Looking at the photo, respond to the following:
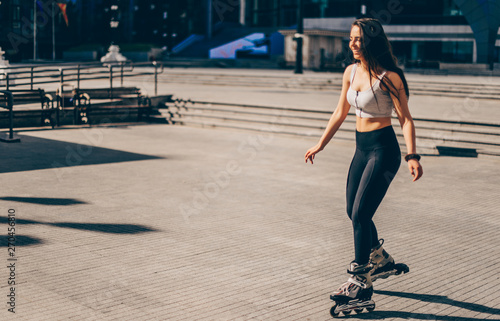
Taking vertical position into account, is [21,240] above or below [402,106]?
below

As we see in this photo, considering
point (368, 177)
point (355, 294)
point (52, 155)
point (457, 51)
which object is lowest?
point (355, 294)

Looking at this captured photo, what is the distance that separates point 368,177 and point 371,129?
1.17 feet

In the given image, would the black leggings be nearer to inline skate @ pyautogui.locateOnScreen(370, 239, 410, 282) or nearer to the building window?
inline skate @ pyautogui.locateOnScreen(370, 239, 410, 282)

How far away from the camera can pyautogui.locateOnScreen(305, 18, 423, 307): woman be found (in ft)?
15.0

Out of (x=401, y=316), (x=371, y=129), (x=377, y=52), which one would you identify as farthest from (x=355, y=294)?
(x=377, y=52)

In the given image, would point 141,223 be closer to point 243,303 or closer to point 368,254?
point 243,303

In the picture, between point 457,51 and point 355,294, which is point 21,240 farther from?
point 457,51

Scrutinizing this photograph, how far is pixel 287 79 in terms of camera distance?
26578 millimetres

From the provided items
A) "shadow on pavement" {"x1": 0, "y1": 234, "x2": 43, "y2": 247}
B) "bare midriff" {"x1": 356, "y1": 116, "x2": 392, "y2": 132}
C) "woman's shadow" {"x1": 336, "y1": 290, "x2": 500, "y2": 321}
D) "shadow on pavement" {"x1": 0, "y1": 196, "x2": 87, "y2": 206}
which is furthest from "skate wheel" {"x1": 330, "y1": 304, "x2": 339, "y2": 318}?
"shadow on pavement" {"x1": 0, "y1": 196, "x2": 87, "y2": 206}

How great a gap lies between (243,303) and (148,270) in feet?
3.73

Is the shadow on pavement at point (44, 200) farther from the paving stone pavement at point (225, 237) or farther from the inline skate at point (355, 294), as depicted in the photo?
the inline skate at point (355, 294)

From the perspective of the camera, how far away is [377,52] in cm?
459

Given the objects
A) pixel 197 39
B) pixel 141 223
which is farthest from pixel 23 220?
pixel 197 39

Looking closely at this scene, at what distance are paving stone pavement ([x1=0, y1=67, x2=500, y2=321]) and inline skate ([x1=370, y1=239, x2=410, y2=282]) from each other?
16cm
